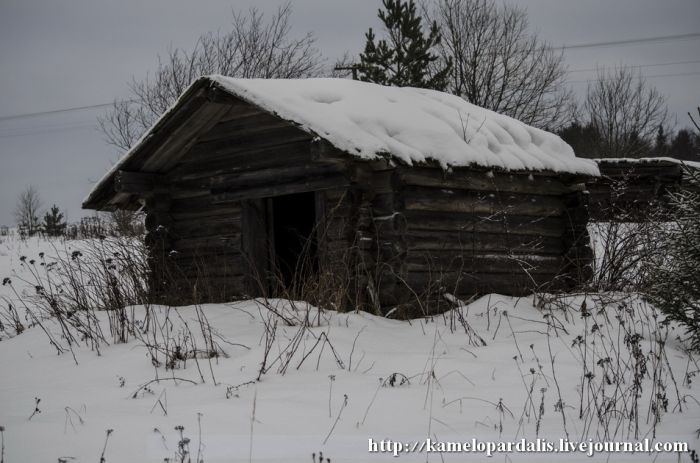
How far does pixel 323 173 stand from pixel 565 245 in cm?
431

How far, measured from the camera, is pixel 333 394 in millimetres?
4516

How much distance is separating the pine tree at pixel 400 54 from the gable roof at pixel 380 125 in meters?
12.0

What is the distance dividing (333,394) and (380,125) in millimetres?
4459

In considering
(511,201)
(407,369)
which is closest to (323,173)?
(511,201)

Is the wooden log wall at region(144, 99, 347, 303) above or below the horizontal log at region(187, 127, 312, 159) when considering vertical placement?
below

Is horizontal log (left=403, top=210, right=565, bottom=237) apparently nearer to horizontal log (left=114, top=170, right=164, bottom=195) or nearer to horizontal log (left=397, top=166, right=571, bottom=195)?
horizontal log (left=397, top=166, right=571, bottom=195)

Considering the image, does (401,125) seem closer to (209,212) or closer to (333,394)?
(209,212)

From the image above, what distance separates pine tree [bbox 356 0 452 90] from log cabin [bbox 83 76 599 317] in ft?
38.7

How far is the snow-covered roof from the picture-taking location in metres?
7.61

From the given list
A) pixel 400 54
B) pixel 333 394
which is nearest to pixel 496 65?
pixel 400 54

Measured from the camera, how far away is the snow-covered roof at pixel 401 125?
7609 millimetres

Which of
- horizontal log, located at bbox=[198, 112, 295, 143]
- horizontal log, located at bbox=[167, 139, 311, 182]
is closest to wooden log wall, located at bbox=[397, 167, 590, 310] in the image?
horizontal log, located at bbox=[167, 139, 311, 182]

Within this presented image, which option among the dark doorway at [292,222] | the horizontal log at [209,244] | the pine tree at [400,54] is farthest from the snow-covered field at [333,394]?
the pine tree at [400,54]

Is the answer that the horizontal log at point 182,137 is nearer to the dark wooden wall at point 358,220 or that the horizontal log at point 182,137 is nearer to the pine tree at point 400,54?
the dark wooden wall at point 358,220
